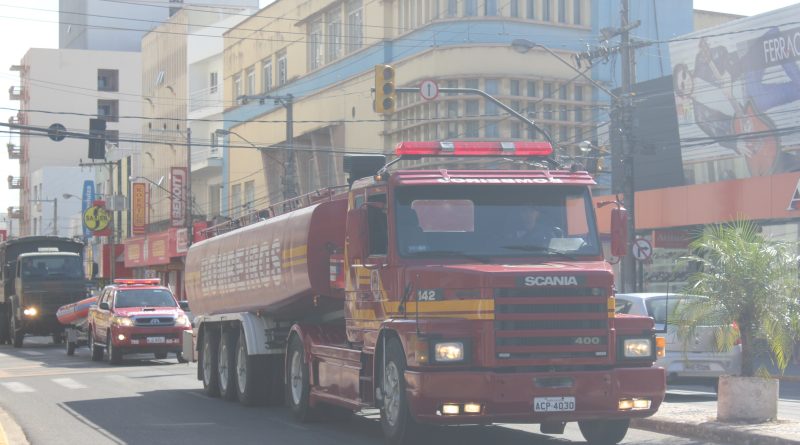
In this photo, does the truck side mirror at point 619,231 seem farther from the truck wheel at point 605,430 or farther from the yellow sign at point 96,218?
the yellow sign at point 96,218

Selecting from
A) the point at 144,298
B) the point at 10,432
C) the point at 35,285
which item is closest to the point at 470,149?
the point at 10,432

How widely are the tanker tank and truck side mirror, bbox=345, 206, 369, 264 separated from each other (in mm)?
1501

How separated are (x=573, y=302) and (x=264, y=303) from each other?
6.35 meters

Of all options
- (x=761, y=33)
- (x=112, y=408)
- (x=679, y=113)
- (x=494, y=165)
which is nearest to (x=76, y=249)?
(x=679, y=113)

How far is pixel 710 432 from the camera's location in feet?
44.4

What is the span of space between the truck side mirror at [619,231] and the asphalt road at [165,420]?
2.14 m

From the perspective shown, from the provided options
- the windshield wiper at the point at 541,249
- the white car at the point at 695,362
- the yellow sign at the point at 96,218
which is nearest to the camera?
the windshield wiper at the point at 541,249

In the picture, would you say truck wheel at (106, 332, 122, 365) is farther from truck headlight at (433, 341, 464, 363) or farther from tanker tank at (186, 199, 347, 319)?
truck headlight at (433, 341, 464, 363)

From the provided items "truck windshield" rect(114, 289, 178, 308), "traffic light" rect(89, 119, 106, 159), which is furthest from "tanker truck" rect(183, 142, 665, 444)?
"traffic light" rect(89, 119, 106, 159)

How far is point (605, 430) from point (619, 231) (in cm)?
216

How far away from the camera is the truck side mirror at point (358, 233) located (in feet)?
43.9

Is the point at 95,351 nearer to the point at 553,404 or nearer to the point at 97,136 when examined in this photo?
the point at 97,136

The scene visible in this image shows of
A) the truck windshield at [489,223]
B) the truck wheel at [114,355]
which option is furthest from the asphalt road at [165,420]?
the truck wheel at [114,355]

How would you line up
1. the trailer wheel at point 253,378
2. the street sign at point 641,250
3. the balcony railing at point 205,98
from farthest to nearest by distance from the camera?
the balcony railing at point 205,98 < the street sign at point 641,250 < the trailer wheel at point 253,378
